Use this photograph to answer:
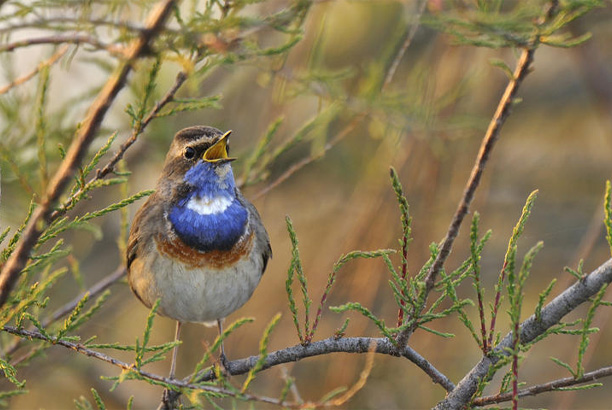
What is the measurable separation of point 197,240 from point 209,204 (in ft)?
0.69

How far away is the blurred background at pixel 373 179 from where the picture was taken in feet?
16.4

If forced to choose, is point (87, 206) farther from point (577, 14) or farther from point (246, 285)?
point (577, 14)

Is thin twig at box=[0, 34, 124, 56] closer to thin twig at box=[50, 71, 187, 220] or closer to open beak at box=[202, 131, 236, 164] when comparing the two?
thin twig at box=[50, 71, 187, 220]

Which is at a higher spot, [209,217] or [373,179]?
[373,179]

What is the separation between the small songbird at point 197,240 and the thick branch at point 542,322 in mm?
1472

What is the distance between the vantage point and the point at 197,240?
382cm

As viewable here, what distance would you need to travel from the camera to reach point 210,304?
3.91m

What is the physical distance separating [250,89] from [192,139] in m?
3.53

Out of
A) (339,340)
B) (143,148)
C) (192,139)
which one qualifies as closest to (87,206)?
(143,148)

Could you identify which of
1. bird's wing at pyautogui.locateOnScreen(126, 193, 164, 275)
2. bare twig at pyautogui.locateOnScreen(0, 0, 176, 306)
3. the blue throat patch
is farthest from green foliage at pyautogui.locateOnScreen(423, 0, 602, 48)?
bird's wing at pyautogui.locateOnScreen(126, 193, 164, 275)

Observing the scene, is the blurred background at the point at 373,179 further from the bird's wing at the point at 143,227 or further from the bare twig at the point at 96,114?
the bare twig at the point at 96,114

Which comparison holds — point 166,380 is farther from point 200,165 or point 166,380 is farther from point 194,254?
point 200,165

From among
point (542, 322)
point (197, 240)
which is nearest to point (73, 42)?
point (542, 322)

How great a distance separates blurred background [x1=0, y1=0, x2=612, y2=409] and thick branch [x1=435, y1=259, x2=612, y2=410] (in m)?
1.80
